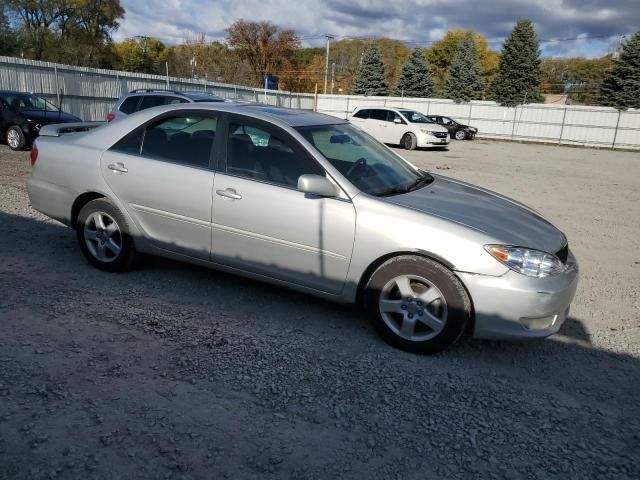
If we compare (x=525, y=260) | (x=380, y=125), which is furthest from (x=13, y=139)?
(x=380, y=125)

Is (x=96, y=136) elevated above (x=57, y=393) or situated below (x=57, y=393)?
above

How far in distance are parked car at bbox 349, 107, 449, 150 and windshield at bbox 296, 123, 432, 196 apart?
16883 millimetres

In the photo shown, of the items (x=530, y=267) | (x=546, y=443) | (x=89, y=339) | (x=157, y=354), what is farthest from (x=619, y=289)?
(x=89, y=339)

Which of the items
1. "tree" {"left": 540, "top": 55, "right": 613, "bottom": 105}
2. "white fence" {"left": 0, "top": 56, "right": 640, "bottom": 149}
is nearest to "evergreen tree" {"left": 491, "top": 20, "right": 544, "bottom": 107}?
"white fence" {"left": 0, "top": 56, "right": 640, "bottom": 149}

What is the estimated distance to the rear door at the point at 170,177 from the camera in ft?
14.1

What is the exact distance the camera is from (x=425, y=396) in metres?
3.21

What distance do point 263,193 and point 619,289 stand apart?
3.94 meters

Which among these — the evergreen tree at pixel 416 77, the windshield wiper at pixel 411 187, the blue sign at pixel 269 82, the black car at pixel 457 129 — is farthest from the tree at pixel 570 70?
the windshield wiper at pixel 411 187

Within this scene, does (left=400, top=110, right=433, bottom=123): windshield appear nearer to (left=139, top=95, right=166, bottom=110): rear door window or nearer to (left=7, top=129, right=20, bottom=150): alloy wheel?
(left=139, top=95, right=166, bottom=110): rear door window

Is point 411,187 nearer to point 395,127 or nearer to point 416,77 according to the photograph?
point 395,127

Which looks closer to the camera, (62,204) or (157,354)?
(157,354)

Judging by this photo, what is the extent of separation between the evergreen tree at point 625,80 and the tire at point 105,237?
122ft

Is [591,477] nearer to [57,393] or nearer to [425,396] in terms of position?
[425,396]

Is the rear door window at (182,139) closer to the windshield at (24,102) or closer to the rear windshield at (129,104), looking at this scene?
the rear windshield at (129,104)
